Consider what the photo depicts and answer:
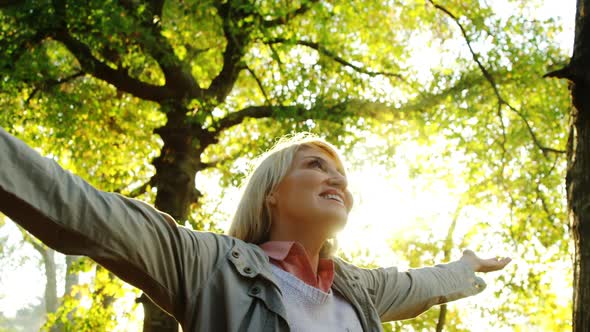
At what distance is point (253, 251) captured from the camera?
2.69 m

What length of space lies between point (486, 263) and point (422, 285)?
576mm

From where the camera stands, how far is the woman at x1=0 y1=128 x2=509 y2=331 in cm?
178

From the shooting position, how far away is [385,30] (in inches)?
515

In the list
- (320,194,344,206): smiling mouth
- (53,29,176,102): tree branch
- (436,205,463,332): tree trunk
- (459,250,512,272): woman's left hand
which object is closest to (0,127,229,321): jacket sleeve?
(320,194,344,206): smiling mouth

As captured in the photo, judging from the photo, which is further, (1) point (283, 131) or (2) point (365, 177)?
(2) point (365, 177)

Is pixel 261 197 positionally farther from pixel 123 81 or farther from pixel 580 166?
pixel 123 81

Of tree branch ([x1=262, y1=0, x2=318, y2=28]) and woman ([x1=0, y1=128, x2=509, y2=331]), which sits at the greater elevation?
tree branch ([x1=262, y1=0, x2=318, y2=28])

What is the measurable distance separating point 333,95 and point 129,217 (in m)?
9.30

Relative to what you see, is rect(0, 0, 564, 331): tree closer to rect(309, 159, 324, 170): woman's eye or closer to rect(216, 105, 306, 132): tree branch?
rect(216, 105, 306, 132): tree branch

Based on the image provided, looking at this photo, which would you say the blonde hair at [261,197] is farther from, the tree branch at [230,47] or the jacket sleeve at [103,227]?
the tree branch at [230,47]

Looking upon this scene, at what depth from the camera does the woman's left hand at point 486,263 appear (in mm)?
3889

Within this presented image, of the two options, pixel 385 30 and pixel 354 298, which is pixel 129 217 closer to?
pixel 354 298

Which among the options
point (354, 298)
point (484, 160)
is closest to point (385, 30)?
point (484, 160)

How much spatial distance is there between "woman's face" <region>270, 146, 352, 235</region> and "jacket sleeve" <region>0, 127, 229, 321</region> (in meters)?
0.68
